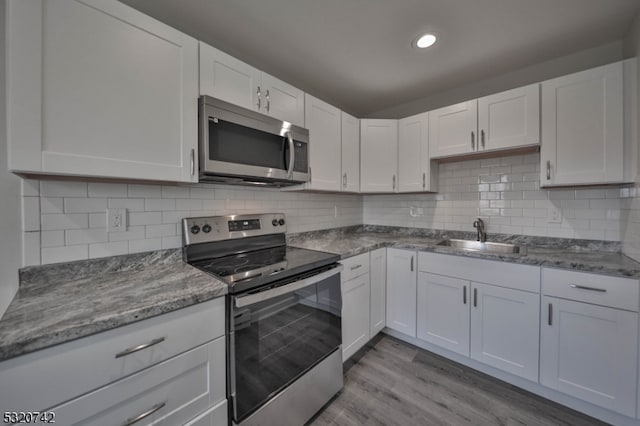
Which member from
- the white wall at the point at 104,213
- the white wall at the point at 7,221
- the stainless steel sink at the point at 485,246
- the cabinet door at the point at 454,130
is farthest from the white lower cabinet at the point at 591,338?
the white wall at the point at 7,221

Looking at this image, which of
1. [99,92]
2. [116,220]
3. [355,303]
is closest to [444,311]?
[355,303]

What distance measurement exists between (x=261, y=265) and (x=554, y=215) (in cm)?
234

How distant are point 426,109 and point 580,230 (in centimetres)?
173

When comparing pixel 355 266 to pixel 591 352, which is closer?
pixel 591 352

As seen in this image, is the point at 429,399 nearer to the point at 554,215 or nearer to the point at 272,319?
the point at 272,319

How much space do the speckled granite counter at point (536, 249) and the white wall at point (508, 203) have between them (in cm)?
6

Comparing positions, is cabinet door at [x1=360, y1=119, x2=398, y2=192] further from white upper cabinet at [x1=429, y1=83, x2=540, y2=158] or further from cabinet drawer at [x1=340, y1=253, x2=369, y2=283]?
cabinet drawer at [x1=340, y1=253, x2=369, y2=283]

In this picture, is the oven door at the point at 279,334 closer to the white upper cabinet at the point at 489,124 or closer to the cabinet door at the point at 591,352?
the cabinet door at the point at 591,352

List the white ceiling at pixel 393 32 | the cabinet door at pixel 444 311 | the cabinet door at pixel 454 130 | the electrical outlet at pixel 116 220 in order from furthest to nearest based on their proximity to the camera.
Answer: the cabinet door at pixel 454 130, the cabinet door at pixel 444 311, the white ceiling at pixel 393 32, the electrical outlet at pixel 116 220

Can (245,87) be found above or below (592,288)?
above

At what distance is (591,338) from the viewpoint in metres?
1.41

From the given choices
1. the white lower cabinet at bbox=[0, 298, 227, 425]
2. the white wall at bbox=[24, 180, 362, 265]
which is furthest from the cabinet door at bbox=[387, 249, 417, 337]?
the white lower cabinet at bbox=[0, 298, 227, 425]

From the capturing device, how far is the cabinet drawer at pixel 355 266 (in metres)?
1.76

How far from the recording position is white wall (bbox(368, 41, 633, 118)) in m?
1.79
